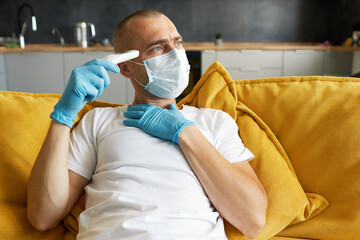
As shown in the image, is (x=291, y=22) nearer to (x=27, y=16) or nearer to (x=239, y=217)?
(x=27, y=16)

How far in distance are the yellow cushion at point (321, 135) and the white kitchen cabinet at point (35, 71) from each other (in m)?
3.26

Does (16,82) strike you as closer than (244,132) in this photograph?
No

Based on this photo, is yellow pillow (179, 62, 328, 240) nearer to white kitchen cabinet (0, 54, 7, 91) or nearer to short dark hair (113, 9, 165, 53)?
short dark hair (113, 9, 165, 53)

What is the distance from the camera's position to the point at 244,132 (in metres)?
1.41

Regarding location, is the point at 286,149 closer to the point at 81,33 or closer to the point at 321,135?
the point at 321,135

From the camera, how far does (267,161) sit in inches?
52.6

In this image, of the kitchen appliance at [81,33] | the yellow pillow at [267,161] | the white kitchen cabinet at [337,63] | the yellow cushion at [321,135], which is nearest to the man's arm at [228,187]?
the yellow pillow at [267,161]

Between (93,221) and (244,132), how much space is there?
646 mm

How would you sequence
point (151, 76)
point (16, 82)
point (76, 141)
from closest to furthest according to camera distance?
point (76, 141)
point (151, 76)
point (16, 82)

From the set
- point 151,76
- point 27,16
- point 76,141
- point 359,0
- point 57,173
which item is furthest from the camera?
point 27,16

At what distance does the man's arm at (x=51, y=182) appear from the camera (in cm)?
106

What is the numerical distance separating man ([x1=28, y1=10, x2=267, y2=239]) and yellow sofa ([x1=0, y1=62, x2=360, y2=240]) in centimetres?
11

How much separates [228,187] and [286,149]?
1.36 feet

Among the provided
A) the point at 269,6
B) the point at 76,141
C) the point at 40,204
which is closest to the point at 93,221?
the point at 40,204
